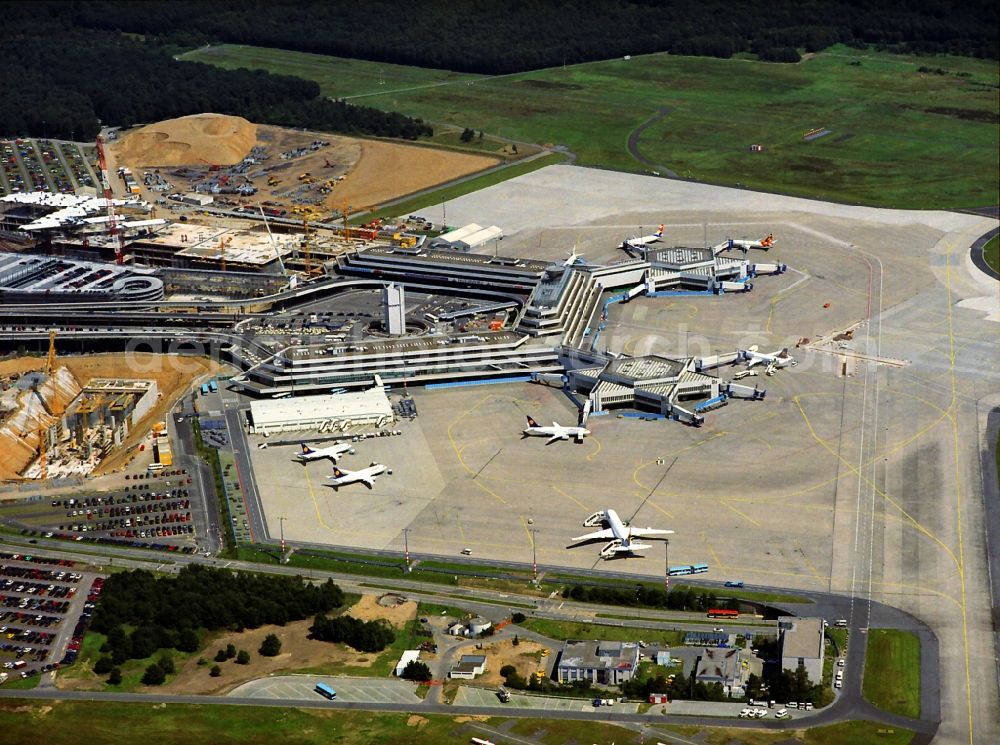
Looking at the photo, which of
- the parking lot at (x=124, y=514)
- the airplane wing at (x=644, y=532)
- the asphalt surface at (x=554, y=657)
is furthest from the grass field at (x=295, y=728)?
the airplane wing at (x=644, y=532)

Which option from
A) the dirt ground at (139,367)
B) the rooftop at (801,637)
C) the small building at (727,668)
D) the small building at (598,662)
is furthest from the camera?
the dirt ground at (139,367)

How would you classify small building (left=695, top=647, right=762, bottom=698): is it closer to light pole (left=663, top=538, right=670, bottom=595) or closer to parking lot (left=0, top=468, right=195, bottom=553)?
light pole (left=663, top=538, right=670, bottom=595)

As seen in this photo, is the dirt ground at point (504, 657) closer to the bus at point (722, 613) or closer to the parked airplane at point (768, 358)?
the bus at point (722, 613)

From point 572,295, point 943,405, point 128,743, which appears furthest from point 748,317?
point 128,743

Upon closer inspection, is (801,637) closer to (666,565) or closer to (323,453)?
(666,565)

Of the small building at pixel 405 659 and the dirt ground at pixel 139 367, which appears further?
the dirt ground at pixel 139 367

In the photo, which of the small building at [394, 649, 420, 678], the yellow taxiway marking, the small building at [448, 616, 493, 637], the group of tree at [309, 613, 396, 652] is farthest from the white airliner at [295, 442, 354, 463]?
the small building at [394, 649, 420, 678]
